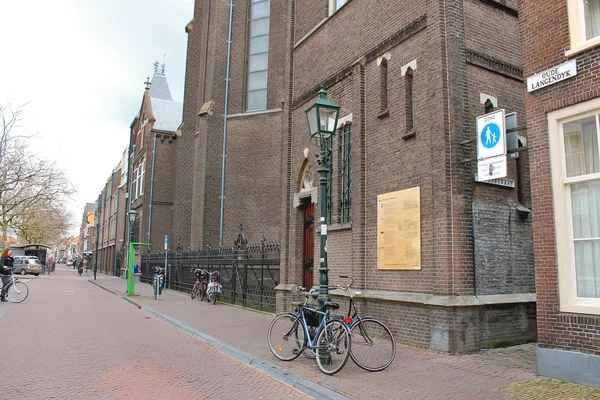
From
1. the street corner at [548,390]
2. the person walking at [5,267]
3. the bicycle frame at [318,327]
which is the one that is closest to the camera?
the street corner at [548,390]

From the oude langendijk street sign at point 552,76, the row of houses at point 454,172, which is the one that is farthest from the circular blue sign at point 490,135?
the oude langendijk street sign at point 552,76

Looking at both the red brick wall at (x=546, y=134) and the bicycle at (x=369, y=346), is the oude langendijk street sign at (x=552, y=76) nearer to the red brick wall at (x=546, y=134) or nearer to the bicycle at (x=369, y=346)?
the red brick wall at (x=546, y=134)

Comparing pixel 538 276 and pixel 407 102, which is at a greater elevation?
pixel 407 102

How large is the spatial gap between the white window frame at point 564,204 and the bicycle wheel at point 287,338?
12.6 feet

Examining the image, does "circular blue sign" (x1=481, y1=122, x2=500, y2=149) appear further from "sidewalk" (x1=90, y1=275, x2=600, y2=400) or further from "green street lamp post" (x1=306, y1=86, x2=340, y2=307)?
"sidewalk" (x1=90, y1=275, x2=600, y2=400)

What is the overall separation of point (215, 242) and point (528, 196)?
18951 millimetres

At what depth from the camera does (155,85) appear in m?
45.8

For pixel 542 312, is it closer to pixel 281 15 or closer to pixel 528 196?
pixel 528 196

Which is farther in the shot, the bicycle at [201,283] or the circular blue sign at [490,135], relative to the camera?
the bicycle at [201,283]

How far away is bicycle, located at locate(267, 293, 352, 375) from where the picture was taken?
Result: 6.84 meters

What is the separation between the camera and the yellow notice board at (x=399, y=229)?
9109 millimetres

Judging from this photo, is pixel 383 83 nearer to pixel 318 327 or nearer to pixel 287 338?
pixel 318 327

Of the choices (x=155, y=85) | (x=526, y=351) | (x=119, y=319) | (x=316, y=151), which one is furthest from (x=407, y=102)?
(x=155, y=85)

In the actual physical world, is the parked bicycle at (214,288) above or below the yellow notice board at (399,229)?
below
